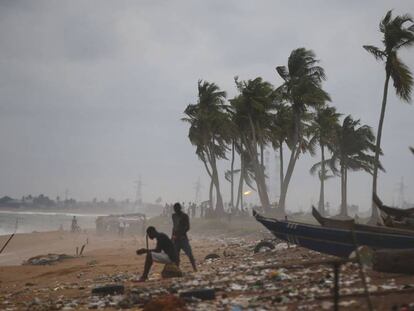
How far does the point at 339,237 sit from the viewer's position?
9297mm

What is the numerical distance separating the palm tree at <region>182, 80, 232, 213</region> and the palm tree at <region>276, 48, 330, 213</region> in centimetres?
761

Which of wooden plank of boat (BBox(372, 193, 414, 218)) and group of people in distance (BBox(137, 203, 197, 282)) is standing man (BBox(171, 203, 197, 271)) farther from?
wooden plank of boat (BBox(372, 193, 414, 218))

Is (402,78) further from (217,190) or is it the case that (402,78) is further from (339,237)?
(217,190)

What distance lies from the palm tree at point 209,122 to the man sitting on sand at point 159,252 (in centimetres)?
2533

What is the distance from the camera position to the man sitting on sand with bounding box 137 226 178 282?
30.2 feet

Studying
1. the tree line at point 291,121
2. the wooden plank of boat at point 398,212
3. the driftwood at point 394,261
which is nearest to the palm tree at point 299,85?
the tree line at point 291,121

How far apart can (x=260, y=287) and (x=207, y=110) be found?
28.8 m

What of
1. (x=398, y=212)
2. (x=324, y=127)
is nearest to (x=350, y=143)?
(x=324, y=127)

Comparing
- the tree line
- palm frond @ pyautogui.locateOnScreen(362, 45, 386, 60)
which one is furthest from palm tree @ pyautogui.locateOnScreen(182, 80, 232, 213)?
palm frond @ pyautogui.locateOnScreen(362, 45, 386, 60)

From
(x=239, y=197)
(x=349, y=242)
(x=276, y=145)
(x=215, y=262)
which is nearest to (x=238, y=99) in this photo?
(x=276, y=145)

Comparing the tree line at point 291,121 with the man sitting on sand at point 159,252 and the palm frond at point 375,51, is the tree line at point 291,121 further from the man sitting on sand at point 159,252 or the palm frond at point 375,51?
the man sitting on sand at point 159,252

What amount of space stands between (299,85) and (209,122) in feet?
33.7

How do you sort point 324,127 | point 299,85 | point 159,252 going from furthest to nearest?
point 324,127 → point 299,85 → point 159,252

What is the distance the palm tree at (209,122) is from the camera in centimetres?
3481
